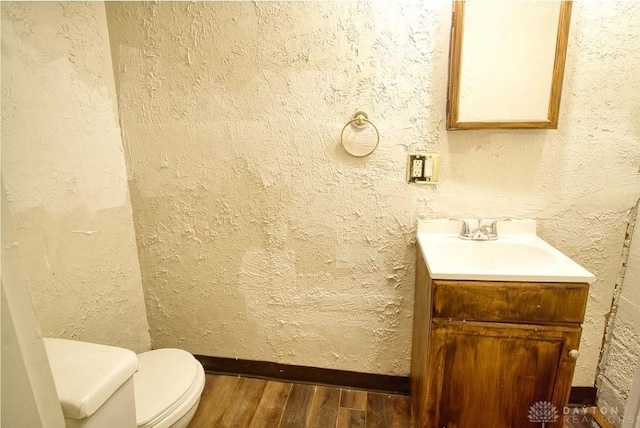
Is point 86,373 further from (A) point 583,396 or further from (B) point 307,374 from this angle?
(A) point 583,396

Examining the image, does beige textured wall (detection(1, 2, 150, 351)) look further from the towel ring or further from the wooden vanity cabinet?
the wooden vanity cabinet

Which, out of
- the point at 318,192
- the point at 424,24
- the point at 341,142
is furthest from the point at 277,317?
the point at 424,24

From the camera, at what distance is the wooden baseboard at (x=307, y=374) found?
156 cm

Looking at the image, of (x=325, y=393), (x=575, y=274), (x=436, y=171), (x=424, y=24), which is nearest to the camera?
(x=575, y=274)

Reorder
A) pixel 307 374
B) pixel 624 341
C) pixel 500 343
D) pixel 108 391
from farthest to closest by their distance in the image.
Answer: pixel 307 374, pixel 624 341, pixel 500 343, pixel 108 391

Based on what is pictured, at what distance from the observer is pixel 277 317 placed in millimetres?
1589

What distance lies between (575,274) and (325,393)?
117cm

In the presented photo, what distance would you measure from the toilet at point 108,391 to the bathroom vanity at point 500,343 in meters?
0.84

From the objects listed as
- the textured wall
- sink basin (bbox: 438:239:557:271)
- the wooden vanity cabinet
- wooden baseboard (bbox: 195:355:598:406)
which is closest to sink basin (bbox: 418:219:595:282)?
sink basin (bbox: 438:239:557:271)

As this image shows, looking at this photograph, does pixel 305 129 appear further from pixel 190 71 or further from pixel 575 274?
pixel 575 274

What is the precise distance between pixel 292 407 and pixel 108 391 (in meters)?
0.96

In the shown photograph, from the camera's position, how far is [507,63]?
1.20 metres

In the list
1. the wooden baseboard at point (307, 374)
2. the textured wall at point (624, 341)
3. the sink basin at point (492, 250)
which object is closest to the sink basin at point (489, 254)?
the sink basin at point (492, 250)

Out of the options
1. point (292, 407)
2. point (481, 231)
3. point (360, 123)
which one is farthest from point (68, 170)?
point (481, 231)
